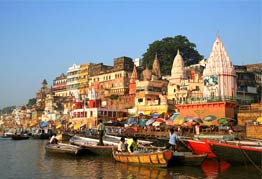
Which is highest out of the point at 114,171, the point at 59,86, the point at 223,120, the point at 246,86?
the point at 59,86

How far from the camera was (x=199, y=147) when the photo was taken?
18.9 meters

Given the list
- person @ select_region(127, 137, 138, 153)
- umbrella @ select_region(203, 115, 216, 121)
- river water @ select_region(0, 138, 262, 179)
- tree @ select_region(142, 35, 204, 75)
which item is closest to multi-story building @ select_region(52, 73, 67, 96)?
tree @ select_region(142, 35, 204, 75)

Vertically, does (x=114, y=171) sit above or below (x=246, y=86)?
below

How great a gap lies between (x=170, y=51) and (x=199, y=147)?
54.6 m

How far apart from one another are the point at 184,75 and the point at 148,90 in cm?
612

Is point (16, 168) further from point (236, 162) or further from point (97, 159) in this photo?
point (236, 162)

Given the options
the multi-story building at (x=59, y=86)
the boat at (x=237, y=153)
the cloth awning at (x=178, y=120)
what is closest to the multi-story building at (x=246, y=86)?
the cloth awning at (x=178, y=120)

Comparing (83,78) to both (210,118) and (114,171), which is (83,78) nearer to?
(210,118)

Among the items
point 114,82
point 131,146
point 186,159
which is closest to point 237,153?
point 186,159

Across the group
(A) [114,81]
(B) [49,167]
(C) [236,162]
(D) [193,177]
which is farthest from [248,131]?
(A) [114,81]

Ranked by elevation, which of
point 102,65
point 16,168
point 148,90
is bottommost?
point 16,168

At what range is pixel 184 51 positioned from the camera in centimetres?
7281

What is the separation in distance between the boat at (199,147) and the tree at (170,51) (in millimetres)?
51789

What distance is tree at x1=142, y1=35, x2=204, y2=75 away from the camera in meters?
71.8
